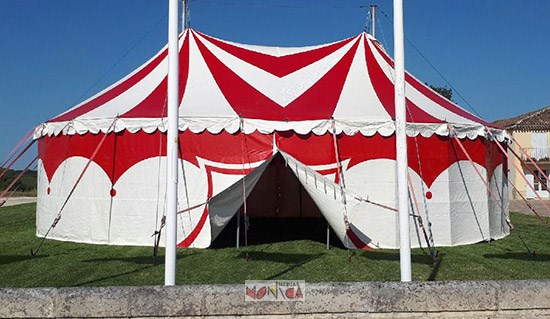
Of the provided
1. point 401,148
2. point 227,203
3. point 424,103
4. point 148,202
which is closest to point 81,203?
point 148,202

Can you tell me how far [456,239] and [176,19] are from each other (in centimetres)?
431

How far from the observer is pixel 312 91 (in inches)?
263

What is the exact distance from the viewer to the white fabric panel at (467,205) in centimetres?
633

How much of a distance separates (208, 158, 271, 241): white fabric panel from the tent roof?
565 mm

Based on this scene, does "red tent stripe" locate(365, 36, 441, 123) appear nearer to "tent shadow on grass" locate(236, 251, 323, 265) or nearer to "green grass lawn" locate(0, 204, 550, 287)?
"green grass lawn" locate(0, 204, 550, 287)

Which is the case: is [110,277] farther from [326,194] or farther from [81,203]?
[326,194]

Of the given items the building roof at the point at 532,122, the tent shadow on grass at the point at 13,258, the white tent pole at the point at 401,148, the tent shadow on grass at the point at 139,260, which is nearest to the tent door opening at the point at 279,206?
the tent shadow on grass at the point at 139,260

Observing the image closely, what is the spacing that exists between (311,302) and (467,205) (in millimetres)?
4083

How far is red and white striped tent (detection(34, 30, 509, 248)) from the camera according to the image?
19.5ft

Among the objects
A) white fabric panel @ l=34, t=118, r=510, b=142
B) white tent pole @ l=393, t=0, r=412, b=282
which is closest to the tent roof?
white fabric panel @ l=34, t=118, r=510, b=142

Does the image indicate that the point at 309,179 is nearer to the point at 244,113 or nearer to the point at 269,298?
the point at 244,113

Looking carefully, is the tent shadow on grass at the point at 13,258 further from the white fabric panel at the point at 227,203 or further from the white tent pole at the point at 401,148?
the white tent pole at the point at 401,148

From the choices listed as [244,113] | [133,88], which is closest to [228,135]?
[244,113]

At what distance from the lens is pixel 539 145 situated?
797 inches
